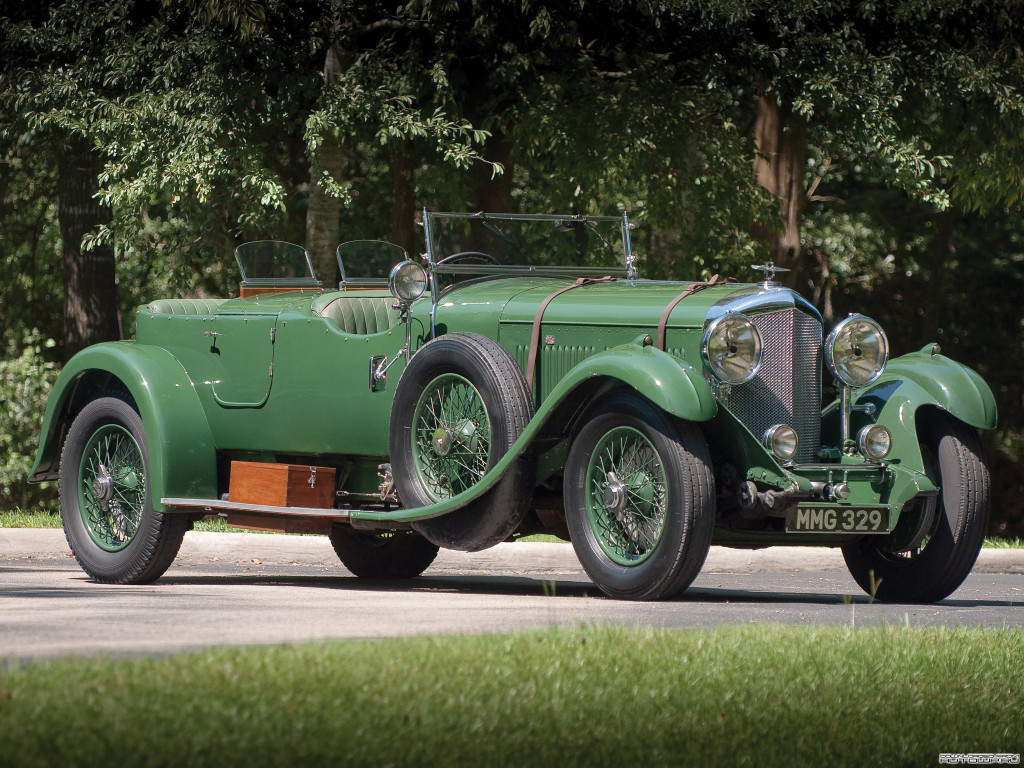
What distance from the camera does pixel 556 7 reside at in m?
14.6

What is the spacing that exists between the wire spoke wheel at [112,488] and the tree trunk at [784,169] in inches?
378

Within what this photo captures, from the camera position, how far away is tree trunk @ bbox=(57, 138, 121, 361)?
16891 millimetres

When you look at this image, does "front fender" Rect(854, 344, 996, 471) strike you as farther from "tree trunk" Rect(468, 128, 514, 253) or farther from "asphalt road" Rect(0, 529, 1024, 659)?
"tree trunk" Rect(468, 128, 514, 253)

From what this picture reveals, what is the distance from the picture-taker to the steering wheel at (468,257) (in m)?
8.82

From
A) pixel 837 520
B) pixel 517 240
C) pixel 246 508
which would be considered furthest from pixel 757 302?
pixel 246 508

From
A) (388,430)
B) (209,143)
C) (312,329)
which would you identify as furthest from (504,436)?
(209,143)

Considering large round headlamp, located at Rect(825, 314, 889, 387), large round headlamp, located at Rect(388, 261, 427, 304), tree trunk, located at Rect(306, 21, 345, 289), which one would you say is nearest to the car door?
large round headlamp, located at Rect(388, 261, 427, 304)

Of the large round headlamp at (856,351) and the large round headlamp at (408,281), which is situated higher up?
the large round headlamp at (408,281)

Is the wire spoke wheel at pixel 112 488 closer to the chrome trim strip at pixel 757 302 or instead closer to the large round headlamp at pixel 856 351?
the chrome trim strip at pixel 757 302

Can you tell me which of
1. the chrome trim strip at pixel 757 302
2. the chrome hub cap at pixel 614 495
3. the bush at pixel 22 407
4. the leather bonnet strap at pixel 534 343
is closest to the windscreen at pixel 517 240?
the leather bonnet strap at pixel 534 343

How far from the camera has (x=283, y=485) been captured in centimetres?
860

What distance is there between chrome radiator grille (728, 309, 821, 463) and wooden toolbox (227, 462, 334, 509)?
2408 mm

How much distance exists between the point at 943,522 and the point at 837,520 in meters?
0.93

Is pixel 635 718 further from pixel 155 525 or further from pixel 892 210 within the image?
pixel 892 210
